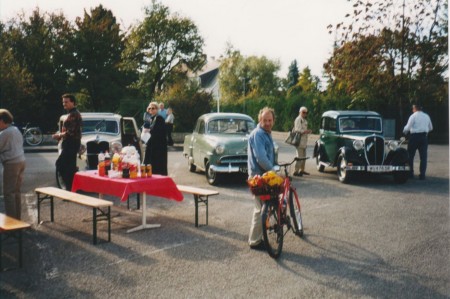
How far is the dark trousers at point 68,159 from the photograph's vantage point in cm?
864

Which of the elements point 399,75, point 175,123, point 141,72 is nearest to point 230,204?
point 141,72

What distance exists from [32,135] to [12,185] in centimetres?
1606

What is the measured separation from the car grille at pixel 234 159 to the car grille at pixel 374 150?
295cm

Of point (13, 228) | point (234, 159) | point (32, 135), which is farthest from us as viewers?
point (32, 135)

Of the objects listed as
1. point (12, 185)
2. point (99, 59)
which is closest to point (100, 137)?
point (99, 59)

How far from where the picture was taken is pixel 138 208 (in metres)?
8.55

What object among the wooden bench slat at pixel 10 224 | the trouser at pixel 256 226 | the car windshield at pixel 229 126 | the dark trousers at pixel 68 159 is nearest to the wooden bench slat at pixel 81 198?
the wooden bench slat at pixel 10 224

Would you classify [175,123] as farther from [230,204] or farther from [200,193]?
[200,193]

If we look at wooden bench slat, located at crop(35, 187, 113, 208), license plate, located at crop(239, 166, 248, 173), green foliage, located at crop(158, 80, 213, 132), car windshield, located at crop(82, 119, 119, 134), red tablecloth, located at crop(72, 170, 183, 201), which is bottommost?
wooden bench slat, located at crop(35, 187, 113, 208)

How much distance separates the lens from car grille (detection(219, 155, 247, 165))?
11.1 metres

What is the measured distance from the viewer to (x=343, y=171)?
11.5 meters

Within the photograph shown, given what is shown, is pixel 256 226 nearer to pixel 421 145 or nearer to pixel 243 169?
pixel 243 169

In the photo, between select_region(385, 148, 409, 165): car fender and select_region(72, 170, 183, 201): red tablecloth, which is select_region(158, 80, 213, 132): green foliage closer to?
select_region(385, 148, 409, 165): car fender

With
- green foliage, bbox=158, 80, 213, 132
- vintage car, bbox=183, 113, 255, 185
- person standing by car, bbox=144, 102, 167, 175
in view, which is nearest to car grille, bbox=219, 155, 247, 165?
vintage car, bbox=183, 113, 255, 185
